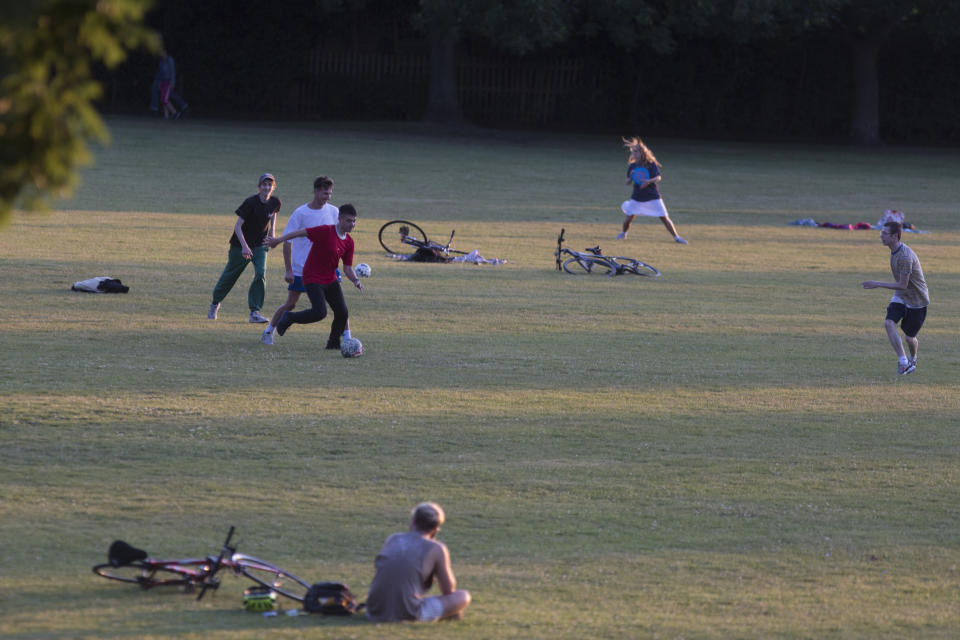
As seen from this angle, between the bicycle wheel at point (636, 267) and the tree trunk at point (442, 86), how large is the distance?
28.1 m

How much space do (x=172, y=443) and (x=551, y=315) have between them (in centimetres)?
840

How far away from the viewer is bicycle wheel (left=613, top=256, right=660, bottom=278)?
74.9 ft

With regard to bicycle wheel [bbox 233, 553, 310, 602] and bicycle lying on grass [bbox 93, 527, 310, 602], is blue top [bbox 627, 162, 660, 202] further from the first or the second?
bicycle lying on grass [bbox 93, 527, 310, 602]

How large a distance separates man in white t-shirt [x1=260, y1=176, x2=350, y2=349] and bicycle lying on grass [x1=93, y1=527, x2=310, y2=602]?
7315mm

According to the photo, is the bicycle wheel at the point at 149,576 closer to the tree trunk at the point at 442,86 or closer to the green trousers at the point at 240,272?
the green trousers at the point at 240,272

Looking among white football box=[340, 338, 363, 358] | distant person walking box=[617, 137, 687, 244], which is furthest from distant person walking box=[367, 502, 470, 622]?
distant person walking box=[617, 137, 687, 244]

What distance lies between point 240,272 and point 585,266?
8273 mm

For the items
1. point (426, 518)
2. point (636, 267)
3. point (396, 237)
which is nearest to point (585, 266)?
point (636, 267)

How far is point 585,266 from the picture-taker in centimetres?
2286

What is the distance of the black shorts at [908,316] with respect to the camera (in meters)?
15.2

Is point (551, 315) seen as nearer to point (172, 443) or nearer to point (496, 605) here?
point (172, 443)

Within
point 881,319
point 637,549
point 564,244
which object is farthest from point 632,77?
point 637,549

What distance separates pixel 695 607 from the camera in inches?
316

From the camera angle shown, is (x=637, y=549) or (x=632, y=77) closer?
(x=637, y=549)
